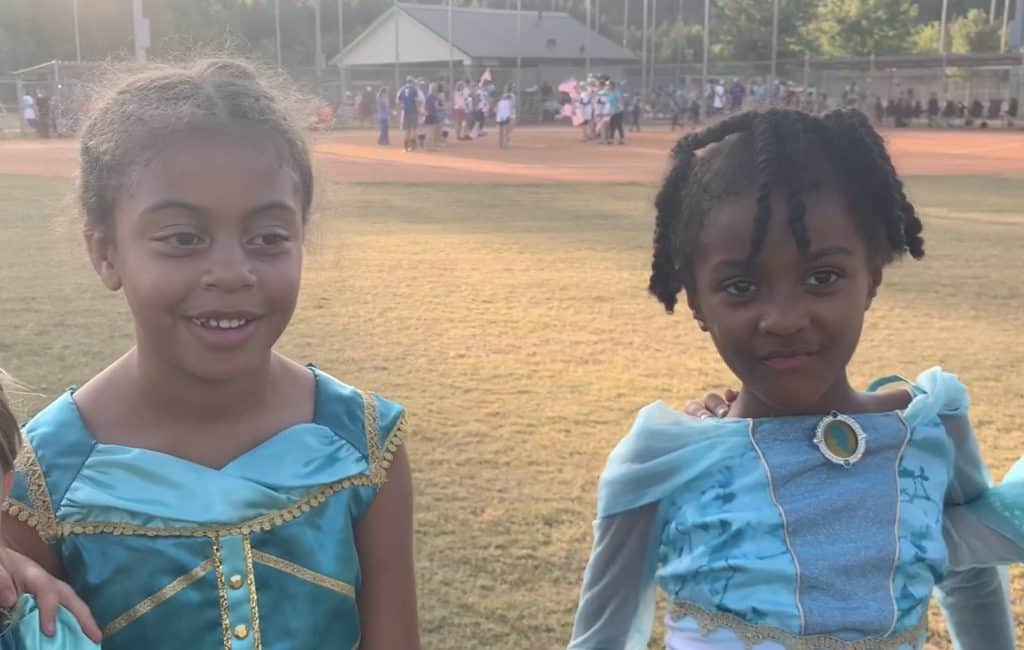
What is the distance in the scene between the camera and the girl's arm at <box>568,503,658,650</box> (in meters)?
1.95

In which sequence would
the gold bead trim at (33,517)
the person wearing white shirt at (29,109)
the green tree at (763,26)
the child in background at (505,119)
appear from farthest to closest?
the green tree at (763,26), the person wearing white shirt at (29,109), the child in background at (505,119), the gold bead trim at (33,517)

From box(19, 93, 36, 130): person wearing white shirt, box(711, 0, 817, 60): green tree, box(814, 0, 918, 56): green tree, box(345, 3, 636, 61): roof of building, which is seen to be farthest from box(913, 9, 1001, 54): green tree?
box(19, 93, 36, 130): person wearing white shirt

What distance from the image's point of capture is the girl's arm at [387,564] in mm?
1943

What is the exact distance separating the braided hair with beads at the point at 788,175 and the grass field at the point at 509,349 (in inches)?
29.5

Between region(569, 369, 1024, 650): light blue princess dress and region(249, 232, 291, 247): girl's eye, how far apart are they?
71cm

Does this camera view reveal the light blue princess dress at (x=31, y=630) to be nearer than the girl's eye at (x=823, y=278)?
Yes

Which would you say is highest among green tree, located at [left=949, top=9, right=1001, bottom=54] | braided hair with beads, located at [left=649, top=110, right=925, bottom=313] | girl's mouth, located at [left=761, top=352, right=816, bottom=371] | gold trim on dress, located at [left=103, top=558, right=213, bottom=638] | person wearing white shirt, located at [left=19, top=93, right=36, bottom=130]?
green tree, located at [left=949, top=9, right=1001, bottom=54]

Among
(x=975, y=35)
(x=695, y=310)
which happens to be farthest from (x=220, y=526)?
(x=975, y=35)

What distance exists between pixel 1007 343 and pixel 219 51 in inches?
209

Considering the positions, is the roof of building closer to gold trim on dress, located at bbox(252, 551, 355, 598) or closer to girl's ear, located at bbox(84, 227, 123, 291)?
girl's ear, located at bbox(84, 227, 123, 291)

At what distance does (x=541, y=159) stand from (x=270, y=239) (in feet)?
69.2

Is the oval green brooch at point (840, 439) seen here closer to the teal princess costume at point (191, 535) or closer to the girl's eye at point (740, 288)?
the girl's eye at point (740, 288)

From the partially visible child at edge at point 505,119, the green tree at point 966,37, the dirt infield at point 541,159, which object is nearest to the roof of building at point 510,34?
the green tree at point 966,37

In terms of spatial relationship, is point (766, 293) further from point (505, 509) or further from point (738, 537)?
point (505, 509)
